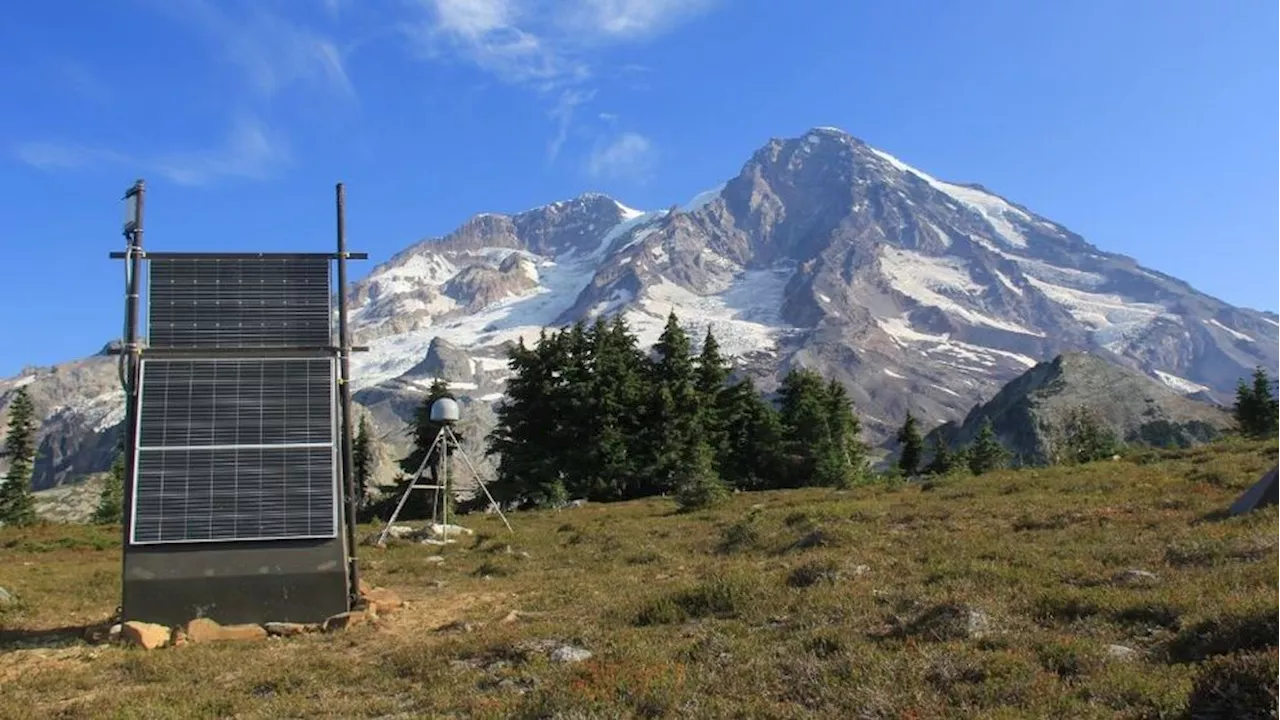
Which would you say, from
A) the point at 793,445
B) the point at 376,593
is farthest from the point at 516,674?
the point at 793,445

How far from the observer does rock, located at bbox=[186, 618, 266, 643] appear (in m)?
13.7

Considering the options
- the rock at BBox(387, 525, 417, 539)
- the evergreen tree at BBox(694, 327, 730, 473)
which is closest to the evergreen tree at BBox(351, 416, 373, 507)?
the evergreen tree at BBox(694, 327, 730, 473)

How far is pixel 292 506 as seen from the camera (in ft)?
48.8

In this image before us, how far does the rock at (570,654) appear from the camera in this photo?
1044 centimetres

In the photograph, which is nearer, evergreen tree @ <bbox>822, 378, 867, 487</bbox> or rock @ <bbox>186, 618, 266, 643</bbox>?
rock @ <bbox>186, 618, 266, 643</bbox>

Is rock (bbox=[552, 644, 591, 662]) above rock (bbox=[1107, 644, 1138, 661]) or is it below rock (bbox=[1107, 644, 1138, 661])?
above

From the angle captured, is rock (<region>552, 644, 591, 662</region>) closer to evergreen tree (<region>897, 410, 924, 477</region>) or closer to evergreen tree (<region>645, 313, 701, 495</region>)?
evergreen tree (<region>645, 313, 701, 495</region>)

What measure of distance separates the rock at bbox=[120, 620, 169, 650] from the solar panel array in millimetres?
1337

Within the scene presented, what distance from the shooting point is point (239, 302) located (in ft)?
51.7

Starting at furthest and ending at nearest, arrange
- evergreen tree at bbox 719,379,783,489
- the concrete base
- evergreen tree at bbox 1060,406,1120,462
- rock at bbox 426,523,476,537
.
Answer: evergreen tree at bbox 719,379,783,489 < evergreen tree at bbox 1060,406,1120,462 < rock at bbox 426,523,476,537 < the concrete base

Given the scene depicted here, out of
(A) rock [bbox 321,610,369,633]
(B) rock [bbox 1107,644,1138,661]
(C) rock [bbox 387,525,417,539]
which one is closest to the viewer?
(B) rock [bbox 1107,644,1138,661]

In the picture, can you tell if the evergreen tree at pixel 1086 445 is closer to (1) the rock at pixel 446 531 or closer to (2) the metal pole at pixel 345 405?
(1) the rock at pixel 446 531

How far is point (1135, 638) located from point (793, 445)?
158ft

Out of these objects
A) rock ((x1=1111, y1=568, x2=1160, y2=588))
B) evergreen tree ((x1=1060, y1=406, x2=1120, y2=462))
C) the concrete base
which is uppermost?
evergreen tree ((x1=1060, y1=406, x2=1120, y2=462))
